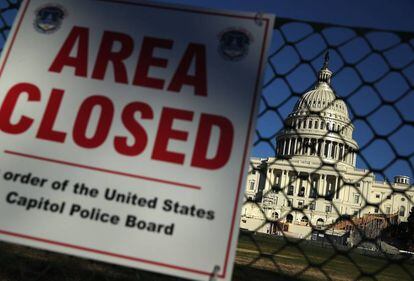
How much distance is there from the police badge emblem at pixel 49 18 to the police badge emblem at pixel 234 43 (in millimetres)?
595

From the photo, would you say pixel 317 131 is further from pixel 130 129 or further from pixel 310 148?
pixel 130 129

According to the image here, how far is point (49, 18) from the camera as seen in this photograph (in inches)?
64.4

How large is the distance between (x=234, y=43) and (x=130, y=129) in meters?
0.45

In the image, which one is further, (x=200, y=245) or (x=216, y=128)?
(x=216, y=128)

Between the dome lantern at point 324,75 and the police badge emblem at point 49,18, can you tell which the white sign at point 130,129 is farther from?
the dome lantern at point 324,75

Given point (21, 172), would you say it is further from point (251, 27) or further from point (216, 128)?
point (251, 27)

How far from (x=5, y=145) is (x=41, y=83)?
0.24 meters

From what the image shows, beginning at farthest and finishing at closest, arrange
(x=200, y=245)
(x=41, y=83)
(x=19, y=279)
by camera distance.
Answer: (x=19, y=279) < (x=41, y=83) < (x=200, y=245)

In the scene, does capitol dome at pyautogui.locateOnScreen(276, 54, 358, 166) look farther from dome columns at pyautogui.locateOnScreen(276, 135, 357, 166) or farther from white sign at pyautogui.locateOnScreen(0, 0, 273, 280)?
white sign at pyautogui.locateOnScreen(0, 0, 273, 280)

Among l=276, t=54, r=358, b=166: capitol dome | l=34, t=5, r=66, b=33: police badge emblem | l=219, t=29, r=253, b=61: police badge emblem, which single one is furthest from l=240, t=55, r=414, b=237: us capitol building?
l=34, t=5, r=66, b=33: police badge emblem

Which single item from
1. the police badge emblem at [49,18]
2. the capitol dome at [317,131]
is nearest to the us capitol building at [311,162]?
the capitol dome at [317,131]

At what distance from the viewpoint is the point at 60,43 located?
5.19ft

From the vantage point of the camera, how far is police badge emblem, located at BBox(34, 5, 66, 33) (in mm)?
1617

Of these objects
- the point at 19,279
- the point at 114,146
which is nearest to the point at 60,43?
the point at 114,146
